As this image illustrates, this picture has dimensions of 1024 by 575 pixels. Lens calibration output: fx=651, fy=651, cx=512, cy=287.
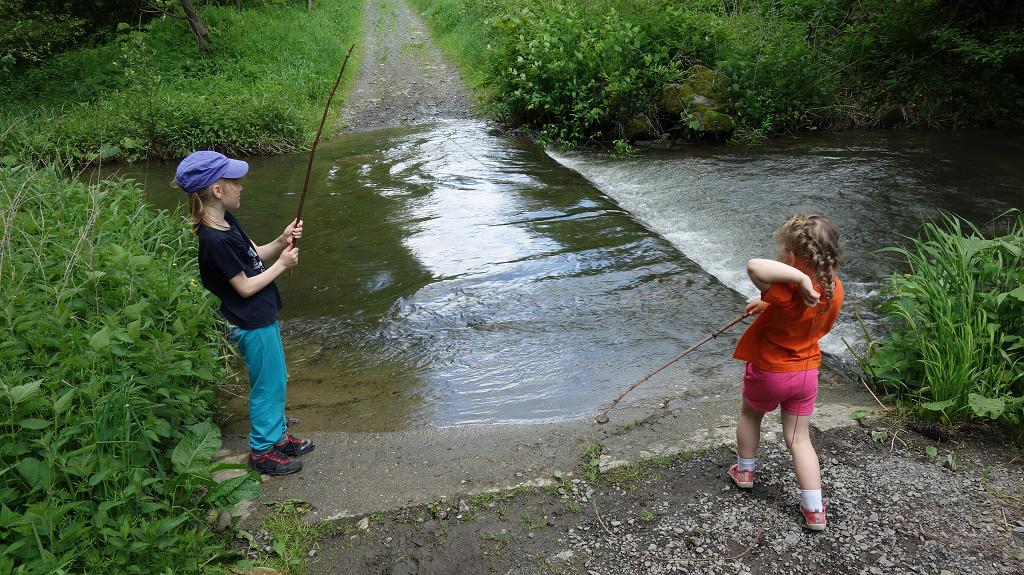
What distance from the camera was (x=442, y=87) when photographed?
1702 centimetres

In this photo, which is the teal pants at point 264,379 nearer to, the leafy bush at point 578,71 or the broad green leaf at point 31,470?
the broad green leaf at point 31,470

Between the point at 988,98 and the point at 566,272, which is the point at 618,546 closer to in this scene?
the point at 566,272

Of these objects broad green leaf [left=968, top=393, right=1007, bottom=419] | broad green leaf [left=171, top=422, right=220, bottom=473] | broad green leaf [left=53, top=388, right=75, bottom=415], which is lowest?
broad green leaf [left=968, top=393, right=1007, bottom=419]

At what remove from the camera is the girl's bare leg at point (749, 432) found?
10.3 feet

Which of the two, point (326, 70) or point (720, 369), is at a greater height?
point (326, 70)

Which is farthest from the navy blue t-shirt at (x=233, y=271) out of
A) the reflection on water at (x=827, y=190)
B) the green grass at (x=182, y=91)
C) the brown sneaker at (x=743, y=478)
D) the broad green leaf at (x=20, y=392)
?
the reflection on water at (x=827, y=190)

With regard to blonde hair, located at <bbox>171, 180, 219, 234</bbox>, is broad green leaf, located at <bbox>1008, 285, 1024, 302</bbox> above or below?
below

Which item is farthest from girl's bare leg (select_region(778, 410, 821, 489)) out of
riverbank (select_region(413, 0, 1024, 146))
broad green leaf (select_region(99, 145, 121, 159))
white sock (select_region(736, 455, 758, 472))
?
riverbank (select_region(413, 0, 1024, 146))

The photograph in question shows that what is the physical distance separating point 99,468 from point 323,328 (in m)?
3.08

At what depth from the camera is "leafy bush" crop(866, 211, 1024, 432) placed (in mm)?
3594

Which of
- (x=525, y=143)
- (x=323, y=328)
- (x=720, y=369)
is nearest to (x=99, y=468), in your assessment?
(x=323, y=328)

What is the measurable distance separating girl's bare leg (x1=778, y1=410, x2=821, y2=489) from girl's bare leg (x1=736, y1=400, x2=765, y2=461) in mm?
138

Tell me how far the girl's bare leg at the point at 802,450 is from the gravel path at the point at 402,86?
12.5 metres

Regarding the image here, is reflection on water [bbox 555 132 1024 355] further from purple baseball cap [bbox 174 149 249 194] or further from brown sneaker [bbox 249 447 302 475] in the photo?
purple baseball cap [bbox 174 149 249 194]
